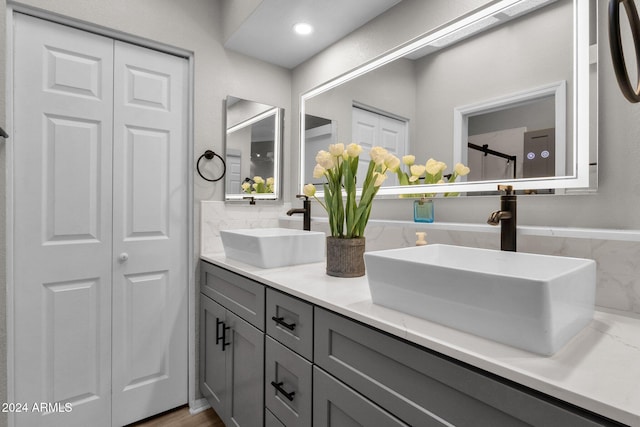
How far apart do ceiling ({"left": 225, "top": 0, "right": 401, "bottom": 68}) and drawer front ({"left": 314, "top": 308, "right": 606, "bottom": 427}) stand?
1.46 meters

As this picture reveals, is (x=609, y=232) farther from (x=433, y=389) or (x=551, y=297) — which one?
(x=433, y=389)

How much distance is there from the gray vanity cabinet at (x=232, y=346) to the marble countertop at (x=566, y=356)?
48cm

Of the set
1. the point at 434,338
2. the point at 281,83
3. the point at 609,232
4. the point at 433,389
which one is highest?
the point at 281,83

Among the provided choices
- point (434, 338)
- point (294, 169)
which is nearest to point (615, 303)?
point (434, 338)

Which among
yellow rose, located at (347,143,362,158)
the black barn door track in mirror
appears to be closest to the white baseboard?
yellow rose, located at (347,143,362,158)

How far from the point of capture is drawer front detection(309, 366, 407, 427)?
0.78 meters

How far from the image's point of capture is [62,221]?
1.53 m

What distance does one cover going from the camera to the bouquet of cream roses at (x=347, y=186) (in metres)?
1.29

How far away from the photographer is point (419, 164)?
1.48 metres

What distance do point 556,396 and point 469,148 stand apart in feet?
3.21

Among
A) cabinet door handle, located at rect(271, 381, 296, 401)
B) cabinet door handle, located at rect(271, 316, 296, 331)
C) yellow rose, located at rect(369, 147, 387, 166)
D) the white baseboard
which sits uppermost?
yellow rose, located at rect(369, 147, 387, 166)

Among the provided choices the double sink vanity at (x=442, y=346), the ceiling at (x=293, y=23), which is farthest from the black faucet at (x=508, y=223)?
the ceiling at (x=293, y=23)

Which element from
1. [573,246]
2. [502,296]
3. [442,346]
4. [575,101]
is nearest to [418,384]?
[442,346]

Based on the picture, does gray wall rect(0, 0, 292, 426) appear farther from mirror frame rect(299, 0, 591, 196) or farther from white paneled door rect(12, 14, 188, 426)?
mirror frame rect(299, 0, 591, 196)
